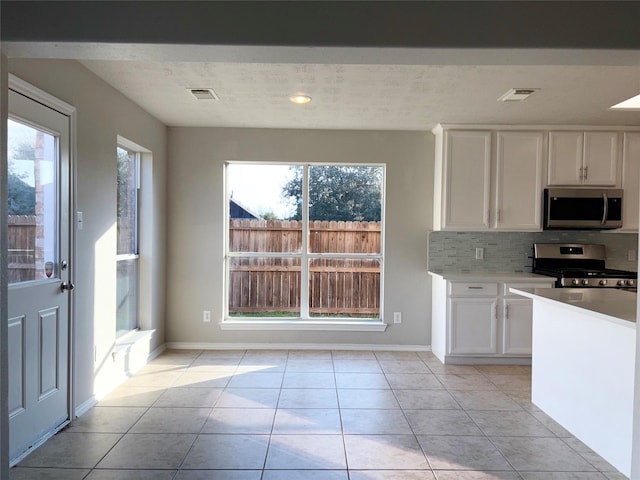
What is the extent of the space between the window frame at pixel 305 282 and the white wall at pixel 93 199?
133 cm

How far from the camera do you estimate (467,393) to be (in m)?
3.38

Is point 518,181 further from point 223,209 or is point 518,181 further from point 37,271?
point 37,271

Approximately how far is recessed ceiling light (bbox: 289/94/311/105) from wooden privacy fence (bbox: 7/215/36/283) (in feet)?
6.57

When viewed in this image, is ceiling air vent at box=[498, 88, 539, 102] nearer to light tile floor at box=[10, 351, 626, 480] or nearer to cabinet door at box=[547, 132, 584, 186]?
cabinet door at box=[547, 132, 584, 186]

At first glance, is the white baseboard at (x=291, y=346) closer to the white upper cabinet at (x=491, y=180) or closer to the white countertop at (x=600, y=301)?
the white upper cabinet at (x=491, y=180)

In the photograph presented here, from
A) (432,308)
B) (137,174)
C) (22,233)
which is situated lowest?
(432,308)

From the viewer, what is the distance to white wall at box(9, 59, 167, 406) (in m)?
2.74

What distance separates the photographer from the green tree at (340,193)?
15.2ft

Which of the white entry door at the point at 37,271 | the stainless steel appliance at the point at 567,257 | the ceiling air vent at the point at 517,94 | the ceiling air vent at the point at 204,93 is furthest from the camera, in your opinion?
the stainless steel appliance at the point at 567,257

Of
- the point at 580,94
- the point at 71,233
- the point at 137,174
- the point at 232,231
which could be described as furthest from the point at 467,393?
the point at 137,174

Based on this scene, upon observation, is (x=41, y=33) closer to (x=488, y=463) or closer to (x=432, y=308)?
(x=488, y=463)

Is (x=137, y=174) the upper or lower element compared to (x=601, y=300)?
upper

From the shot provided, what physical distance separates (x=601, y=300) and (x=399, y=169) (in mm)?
2373

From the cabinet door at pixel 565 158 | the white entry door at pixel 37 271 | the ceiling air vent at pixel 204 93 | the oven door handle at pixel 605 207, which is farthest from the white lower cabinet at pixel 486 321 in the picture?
the white entry door at pixel 37 271
